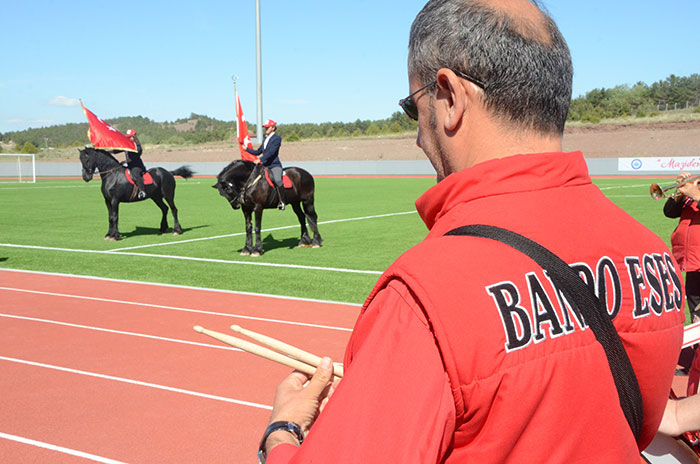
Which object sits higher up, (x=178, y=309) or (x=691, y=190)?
(x=691, y=190)

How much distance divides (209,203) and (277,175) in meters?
13.2

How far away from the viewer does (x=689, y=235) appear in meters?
6.43

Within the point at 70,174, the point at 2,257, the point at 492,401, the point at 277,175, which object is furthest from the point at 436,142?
the point at 70,174

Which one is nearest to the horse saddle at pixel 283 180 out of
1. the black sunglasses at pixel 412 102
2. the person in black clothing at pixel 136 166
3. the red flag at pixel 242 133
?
the red flag at pixel 242 133

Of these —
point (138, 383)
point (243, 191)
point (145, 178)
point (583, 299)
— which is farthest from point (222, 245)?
point (583, 299)

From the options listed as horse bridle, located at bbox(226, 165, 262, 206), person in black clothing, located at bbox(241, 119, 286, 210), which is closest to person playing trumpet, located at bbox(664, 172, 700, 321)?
person in black clothing, located at bbox(241, 119, 286, 210)

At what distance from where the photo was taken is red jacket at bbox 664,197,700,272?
6277mm

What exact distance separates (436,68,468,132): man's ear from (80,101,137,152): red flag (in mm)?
15993

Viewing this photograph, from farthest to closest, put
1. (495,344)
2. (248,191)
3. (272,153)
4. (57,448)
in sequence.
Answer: (248,191)
(272,153)
(57,448)
(495,344)

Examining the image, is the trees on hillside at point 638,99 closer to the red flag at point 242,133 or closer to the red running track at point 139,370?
the red flag at point 242,133

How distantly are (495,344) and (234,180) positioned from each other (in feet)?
43.2

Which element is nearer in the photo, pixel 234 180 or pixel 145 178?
pixel 234 180

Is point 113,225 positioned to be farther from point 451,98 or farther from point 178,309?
point 451,98

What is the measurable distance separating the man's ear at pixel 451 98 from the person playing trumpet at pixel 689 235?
5.68m
